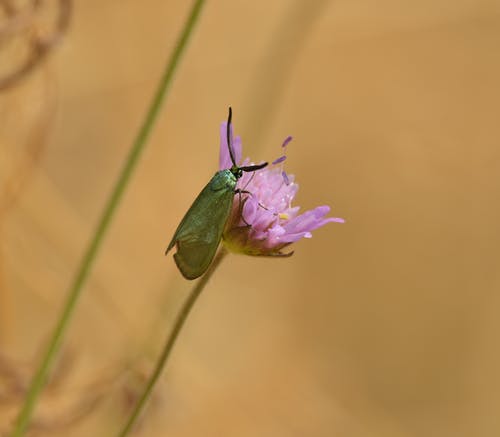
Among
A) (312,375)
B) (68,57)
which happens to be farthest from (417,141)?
(68,57)

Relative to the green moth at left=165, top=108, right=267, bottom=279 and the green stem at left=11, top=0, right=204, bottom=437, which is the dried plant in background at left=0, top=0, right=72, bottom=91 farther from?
the green moth at left=165, top=108, right=267, bottom=279

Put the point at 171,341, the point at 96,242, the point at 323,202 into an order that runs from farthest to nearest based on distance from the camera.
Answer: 1. the point at 323,202
2. the point at 96,242
3. the point at 171,341

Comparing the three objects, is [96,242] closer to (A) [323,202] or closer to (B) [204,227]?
(B) [204,227]

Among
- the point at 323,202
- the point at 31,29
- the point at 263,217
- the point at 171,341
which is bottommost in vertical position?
the point at 171,341

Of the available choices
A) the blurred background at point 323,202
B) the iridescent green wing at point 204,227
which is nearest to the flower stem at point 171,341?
the iridescent green wing at point 204,227

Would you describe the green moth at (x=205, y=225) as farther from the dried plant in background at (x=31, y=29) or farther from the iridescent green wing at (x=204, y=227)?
the dried plant in background at (x=31, y=29)

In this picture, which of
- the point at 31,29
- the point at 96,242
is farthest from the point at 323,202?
the point at 96,242

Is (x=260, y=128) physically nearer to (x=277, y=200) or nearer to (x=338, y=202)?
(x=277, y=200)
